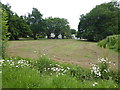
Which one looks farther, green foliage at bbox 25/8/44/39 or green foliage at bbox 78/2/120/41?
green foliage at bbox 25/8/44/39

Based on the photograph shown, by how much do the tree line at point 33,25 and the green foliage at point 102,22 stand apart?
976 centimetres

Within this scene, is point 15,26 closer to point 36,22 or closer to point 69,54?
point 36,22

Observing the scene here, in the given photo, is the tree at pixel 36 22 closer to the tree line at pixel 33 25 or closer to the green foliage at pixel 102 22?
the tree line at pixel 33 25

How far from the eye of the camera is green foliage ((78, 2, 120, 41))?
21.4 m

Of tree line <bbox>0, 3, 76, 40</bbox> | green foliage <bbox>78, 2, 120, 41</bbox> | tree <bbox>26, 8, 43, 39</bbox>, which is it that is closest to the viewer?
green foliage <bbox>78, 2, 120, 41</bbox>

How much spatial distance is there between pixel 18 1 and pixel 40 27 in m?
22.2

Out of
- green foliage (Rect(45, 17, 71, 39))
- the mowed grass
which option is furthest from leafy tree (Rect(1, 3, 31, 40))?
the mowed grass

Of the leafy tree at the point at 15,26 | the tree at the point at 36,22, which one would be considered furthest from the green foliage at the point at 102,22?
the leafy tree at the point at 15,26

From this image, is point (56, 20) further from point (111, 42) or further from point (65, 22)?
point (111, 42)

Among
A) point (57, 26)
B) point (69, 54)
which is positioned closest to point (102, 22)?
point (57, 26)

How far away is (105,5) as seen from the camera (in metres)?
24.4

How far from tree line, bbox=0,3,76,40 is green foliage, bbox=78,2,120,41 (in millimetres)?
9762

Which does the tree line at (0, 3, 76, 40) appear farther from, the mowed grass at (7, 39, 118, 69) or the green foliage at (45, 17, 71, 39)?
the mowed grass at (7, 39, 118, 69)

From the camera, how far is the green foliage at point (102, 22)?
70.3ft
